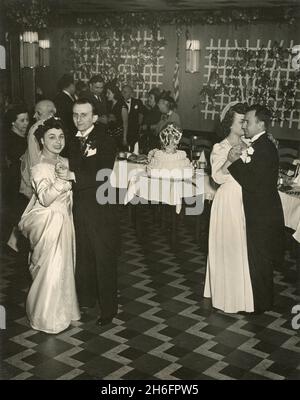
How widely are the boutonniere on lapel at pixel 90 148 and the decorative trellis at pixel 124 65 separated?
835cm

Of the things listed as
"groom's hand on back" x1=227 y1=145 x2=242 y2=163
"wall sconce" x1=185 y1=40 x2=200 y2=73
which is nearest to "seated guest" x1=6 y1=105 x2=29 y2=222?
"groom's hand on back" x1=227 y1=145 x2=242 y2=163

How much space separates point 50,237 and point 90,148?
707mm

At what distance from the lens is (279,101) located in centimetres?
1059

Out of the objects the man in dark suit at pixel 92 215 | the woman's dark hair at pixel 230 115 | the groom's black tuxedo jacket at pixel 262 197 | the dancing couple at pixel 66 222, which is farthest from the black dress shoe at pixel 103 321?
the woman's dark hair at pixel 230 115

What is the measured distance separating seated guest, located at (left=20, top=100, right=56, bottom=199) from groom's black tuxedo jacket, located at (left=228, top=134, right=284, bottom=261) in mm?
1791

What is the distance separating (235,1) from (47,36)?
6.34 metres

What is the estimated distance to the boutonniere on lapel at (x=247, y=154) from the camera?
4352 mm

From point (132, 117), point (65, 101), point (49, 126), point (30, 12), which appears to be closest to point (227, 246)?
point (49, 126)

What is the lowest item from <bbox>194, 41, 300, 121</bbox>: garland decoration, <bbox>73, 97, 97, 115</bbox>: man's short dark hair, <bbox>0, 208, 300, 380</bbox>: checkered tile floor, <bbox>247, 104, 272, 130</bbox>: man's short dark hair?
<bbox>0, 208, 300, 380</bbox>: checkered tile floor

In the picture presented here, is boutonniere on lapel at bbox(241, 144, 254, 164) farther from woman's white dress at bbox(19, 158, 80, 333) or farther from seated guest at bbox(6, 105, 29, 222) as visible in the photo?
seated guest at bbox(6, 105, 29, 222)

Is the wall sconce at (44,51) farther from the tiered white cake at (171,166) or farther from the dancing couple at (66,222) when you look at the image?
the dancing couple at (66,222)

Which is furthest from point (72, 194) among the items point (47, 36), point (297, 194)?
point (47, 36)

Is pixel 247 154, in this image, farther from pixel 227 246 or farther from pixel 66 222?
pixel 66 222

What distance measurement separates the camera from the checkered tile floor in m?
3.77
